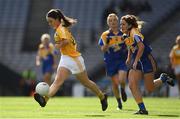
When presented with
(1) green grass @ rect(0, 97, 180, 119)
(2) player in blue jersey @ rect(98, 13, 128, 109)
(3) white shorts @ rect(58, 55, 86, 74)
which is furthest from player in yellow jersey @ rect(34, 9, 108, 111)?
(2) player in blue jersey @ rect(98, 13, 128, 109)

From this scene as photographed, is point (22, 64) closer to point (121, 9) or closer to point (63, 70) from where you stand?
point (121, 9)

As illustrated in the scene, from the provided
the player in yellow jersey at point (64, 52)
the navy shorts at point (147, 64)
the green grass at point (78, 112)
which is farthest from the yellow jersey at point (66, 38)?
the navy shorts at point (147, 64)

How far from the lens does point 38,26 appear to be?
128ft

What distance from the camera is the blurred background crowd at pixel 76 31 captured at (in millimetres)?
35594

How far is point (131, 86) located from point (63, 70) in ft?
4.54

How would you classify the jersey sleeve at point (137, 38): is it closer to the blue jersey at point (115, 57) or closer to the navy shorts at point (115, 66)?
the blue jersey at point (115, 57)

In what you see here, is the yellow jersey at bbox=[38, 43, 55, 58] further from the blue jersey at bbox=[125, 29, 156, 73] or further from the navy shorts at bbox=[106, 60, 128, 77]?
the blue jersey at bbox=[125, 29, 156, 73]

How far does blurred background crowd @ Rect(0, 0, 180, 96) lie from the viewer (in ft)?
117

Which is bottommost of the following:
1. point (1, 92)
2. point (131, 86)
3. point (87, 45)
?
point (1, 92)

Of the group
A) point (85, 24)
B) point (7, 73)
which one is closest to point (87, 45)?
point (85, 24)

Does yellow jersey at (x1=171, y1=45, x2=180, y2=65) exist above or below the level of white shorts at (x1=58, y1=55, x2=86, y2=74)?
below

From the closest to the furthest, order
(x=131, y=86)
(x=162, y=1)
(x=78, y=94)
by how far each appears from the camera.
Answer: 1. (x=131, y=86)
2. (x=78, y=94)
3. (x=162, y=1)

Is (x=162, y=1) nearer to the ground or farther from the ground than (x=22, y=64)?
farther from the ground

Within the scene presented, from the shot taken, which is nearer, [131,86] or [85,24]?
[131,86]
